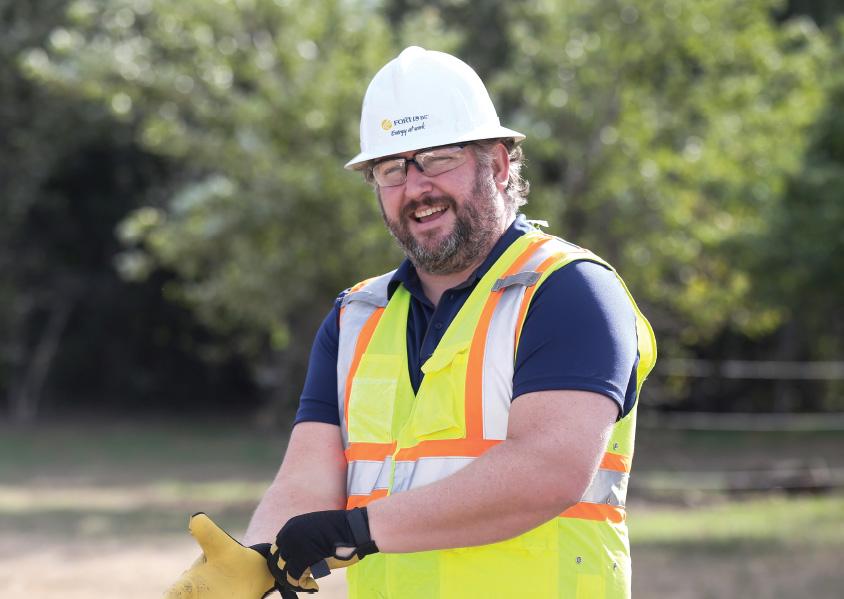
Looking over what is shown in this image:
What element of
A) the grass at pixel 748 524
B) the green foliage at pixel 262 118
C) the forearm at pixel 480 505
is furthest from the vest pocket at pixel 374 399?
the green foliage at pixel 262 118

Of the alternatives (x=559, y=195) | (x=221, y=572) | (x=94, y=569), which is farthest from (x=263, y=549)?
(x=559, y=195)

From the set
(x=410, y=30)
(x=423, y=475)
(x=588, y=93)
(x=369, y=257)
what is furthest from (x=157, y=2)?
(x=423, y=475)

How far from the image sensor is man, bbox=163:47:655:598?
2305 millimetres

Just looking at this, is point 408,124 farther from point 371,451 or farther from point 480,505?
point 480,505

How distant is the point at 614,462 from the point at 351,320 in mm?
708

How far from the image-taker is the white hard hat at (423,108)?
269 cm

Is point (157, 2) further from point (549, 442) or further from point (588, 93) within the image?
point (549, 442)

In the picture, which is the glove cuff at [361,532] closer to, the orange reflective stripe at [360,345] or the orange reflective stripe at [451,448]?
the orange reflective stripe at [451,448]

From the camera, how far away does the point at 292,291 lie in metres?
12.6

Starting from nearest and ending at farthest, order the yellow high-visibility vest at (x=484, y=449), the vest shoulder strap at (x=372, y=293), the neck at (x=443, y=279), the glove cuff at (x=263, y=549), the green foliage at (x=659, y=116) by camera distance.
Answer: the yellow high-visibility vest at (x=484, y=449), the glove cuff at (x=263, y=549), the neck at (x=443, y=279), the vest shoulder strap at (x=372, y=293), the green foliage at (x=659, y=116)

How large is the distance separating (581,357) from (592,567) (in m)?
0.44

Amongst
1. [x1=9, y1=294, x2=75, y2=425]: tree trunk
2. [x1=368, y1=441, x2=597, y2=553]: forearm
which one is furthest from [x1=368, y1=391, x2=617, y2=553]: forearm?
[x1=9, y1=294, x2=75, y2=425]: tree trunk

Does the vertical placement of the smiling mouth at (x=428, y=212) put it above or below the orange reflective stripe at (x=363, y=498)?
above

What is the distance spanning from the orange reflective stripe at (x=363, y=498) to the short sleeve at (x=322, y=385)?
19cm
